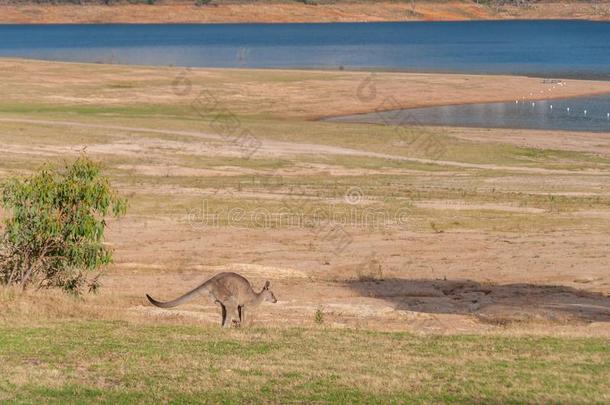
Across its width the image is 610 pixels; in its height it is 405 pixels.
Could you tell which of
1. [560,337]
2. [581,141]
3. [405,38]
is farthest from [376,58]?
[560,337]

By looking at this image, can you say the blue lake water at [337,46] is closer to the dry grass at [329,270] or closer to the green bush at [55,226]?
the dry grass at [329,270]

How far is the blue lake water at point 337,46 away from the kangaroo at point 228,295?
79.9 meters

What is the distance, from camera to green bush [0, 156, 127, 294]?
18078mm

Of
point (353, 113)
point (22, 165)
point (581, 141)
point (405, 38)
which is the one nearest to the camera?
point (22, 165)

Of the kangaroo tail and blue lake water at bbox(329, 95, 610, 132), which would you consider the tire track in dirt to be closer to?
blue lake water at bbox(329, 95, 610, 132)

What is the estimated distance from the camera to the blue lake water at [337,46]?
106m

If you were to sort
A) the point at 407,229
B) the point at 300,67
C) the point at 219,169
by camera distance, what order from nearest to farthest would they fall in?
the point at 407,229 → the point at 219,169 → the point at 300,67

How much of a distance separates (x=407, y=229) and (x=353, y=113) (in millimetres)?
34899

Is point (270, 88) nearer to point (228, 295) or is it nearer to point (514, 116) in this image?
point (514, 116)

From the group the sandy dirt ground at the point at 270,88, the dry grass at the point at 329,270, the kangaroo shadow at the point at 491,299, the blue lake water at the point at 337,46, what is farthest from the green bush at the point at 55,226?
the blue lake water at the point at 337,46

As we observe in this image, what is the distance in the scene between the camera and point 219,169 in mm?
40125

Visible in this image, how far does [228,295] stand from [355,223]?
1461 cm

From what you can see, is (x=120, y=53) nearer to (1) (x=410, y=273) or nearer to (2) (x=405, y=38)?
(2) (x=405, y=38)

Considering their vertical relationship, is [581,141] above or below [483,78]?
below
